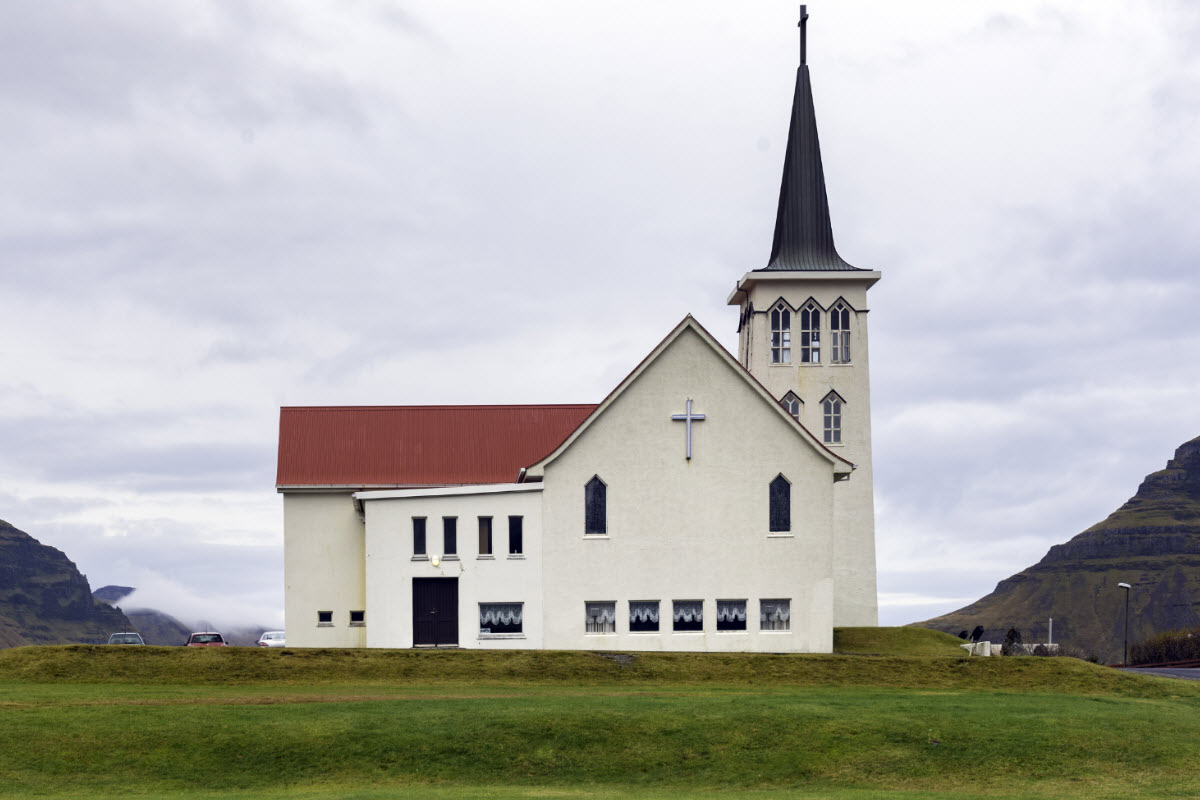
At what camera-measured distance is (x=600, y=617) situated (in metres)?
49.0

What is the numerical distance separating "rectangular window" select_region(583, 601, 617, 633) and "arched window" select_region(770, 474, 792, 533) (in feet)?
20.2

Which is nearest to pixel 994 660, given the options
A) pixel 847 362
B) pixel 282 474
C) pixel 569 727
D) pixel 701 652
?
pixel 701 652

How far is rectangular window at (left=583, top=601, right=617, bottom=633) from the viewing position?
160 ft

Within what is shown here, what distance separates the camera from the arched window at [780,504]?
4975cm

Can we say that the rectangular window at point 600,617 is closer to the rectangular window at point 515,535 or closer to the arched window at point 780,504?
the rectangular window at point 515,535

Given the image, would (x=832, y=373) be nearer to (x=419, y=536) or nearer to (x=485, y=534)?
(x=485, y=534)

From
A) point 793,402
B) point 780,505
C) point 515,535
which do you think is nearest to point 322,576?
point 515,535

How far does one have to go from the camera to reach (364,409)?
59969 millimetres

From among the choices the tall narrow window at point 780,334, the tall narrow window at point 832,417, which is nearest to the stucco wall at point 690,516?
the tall narrow window at point 832,417

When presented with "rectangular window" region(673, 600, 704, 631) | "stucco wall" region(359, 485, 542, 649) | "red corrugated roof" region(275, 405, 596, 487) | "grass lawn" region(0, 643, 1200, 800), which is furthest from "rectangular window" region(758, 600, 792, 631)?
"red corrugated roof" region(275, 405, 596, 487)

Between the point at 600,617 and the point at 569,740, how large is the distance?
15.9 m

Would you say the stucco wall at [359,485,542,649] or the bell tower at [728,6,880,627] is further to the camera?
the bell tower at [728,6,880,627]

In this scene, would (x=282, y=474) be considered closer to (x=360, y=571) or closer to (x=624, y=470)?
(x=360, y=571)

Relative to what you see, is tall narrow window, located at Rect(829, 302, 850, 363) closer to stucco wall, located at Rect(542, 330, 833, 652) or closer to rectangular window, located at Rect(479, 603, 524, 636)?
stucco wall, located at Rect(542, 330, 833, 652)
